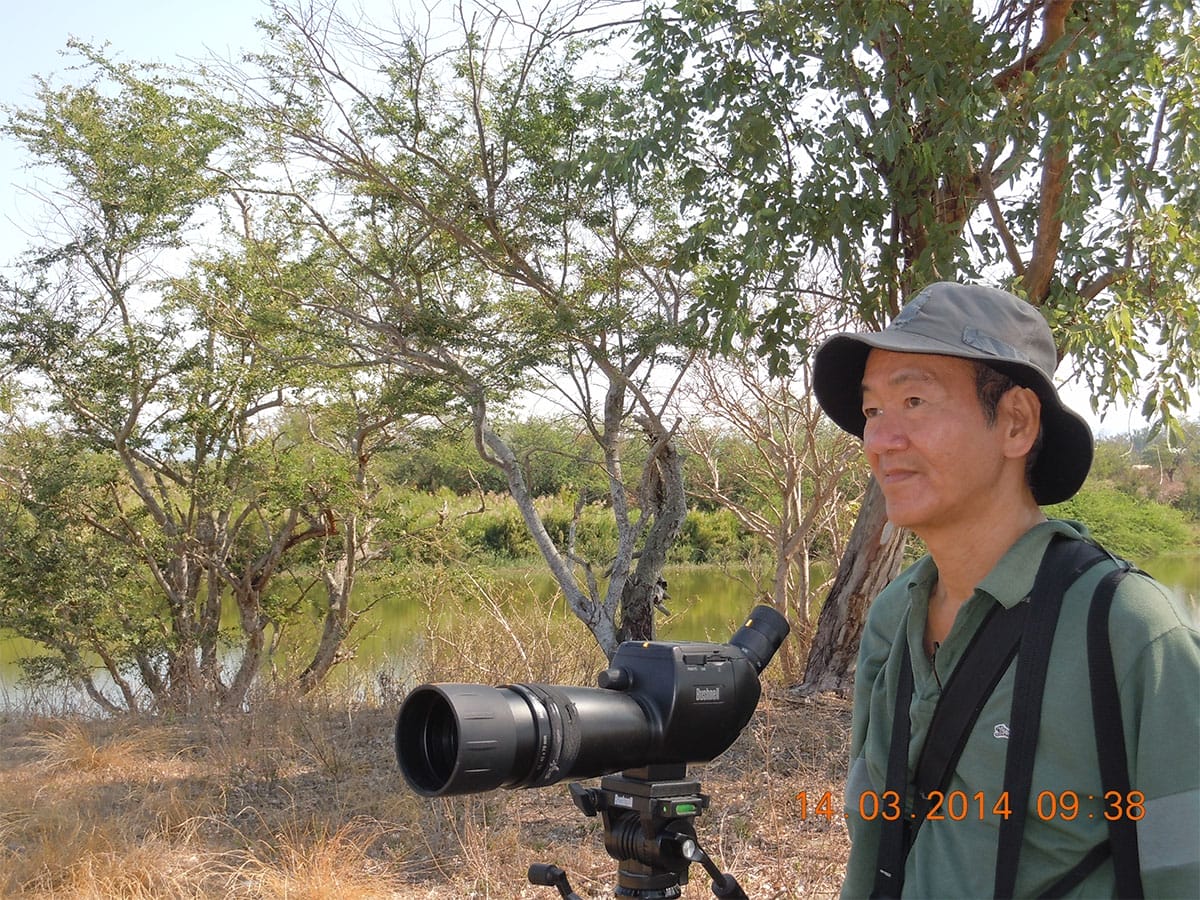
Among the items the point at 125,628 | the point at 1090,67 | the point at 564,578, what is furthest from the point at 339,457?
the point at 1090,67

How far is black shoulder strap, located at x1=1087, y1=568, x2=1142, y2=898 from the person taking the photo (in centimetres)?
105

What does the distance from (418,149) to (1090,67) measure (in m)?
4.09

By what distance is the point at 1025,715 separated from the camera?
1.11 metres

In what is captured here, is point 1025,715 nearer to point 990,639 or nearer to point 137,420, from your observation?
point 990,639

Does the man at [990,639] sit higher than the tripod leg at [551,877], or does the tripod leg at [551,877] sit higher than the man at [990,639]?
the man at [990,639]

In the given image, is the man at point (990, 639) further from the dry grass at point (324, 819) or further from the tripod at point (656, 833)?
the dry grass at point (324, 819)

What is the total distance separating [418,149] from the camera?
654 cm

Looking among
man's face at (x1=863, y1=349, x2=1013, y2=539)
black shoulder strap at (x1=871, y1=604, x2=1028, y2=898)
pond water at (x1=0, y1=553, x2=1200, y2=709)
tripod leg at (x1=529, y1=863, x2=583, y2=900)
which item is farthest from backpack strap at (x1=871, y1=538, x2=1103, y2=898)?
pond water at (x1=0, y1=553, x2=1200, y2=709)

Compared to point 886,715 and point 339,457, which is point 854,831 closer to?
point 886,715

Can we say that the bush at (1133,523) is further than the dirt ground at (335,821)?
Yes

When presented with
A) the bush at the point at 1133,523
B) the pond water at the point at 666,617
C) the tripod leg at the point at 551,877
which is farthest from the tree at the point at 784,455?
the tripod leg at the point at 551,877

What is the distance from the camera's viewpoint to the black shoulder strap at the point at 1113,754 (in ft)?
3.45
